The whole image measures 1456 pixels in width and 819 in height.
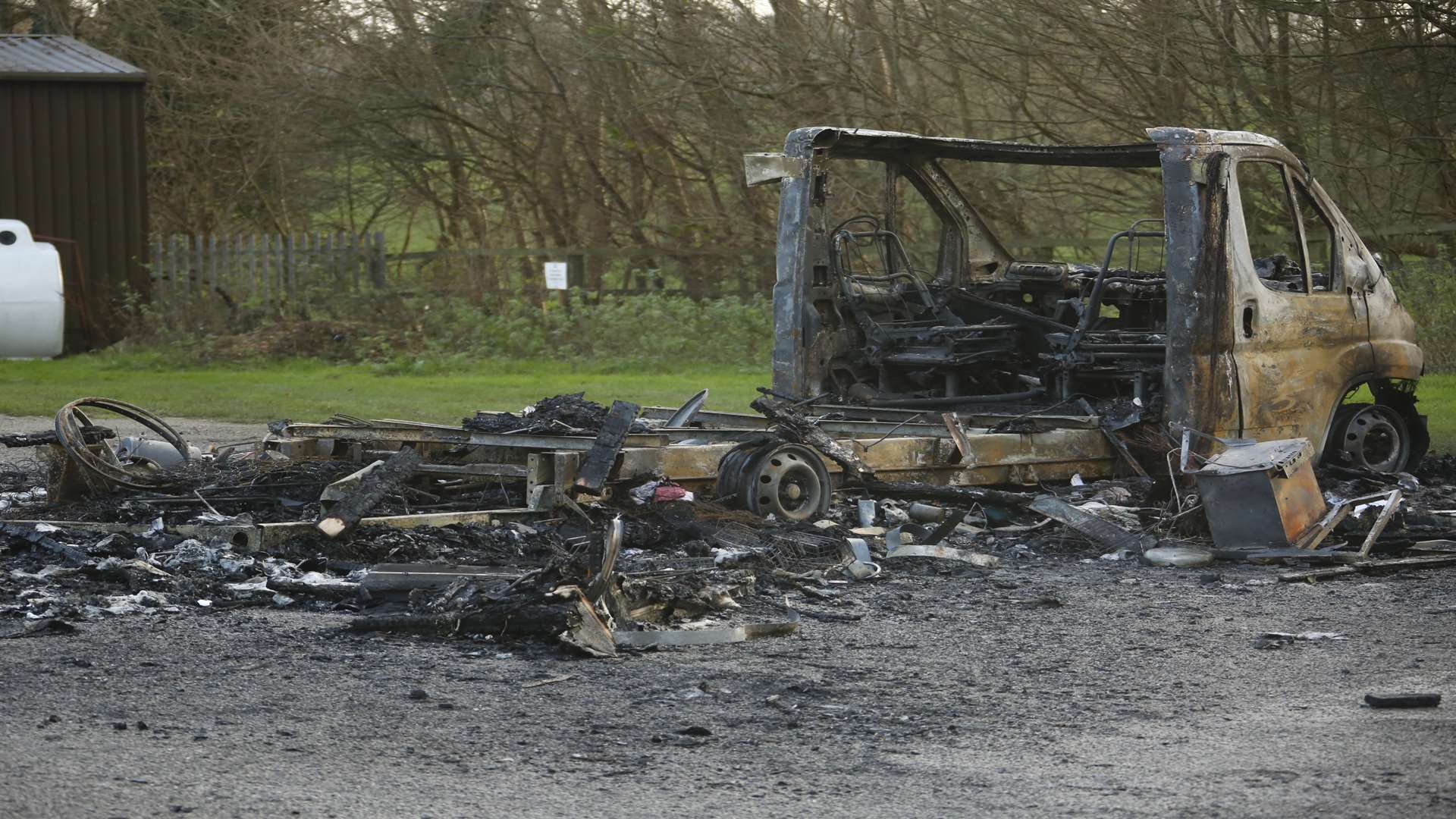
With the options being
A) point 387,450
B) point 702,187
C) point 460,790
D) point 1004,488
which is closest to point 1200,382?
point 1004,488

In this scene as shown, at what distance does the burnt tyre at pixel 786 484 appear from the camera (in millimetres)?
7988

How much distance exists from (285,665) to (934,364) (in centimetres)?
553

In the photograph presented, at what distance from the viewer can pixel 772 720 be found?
4.85 m

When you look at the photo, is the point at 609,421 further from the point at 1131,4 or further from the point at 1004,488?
the point at 1131,4

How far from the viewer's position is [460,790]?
4.14 meters

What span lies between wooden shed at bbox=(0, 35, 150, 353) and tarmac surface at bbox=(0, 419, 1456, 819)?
60.9 feet

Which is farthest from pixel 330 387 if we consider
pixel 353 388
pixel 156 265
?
pixel 156 265

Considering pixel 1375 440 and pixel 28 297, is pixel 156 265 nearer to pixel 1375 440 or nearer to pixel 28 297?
pixel 28 297

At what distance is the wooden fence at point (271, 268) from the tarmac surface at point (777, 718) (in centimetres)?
1724

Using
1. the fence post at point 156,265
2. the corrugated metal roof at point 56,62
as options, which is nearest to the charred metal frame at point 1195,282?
the fence post at point 156,265

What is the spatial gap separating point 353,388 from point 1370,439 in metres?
11.0

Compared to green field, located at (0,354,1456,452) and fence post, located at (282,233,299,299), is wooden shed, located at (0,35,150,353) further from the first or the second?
fence post, located at (282,233,299,299)

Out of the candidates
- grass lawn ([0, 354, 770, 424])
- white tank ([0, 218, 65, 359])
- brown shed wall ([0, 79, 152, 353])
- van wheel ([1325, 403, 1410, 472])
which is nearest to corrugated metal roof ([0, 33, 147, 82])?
brown shed wall ([0, 79, 152, 353])

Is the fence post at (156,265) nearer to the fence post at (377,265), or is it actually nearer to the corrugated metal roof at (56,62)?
the corrugated metal roof at (56,62)
